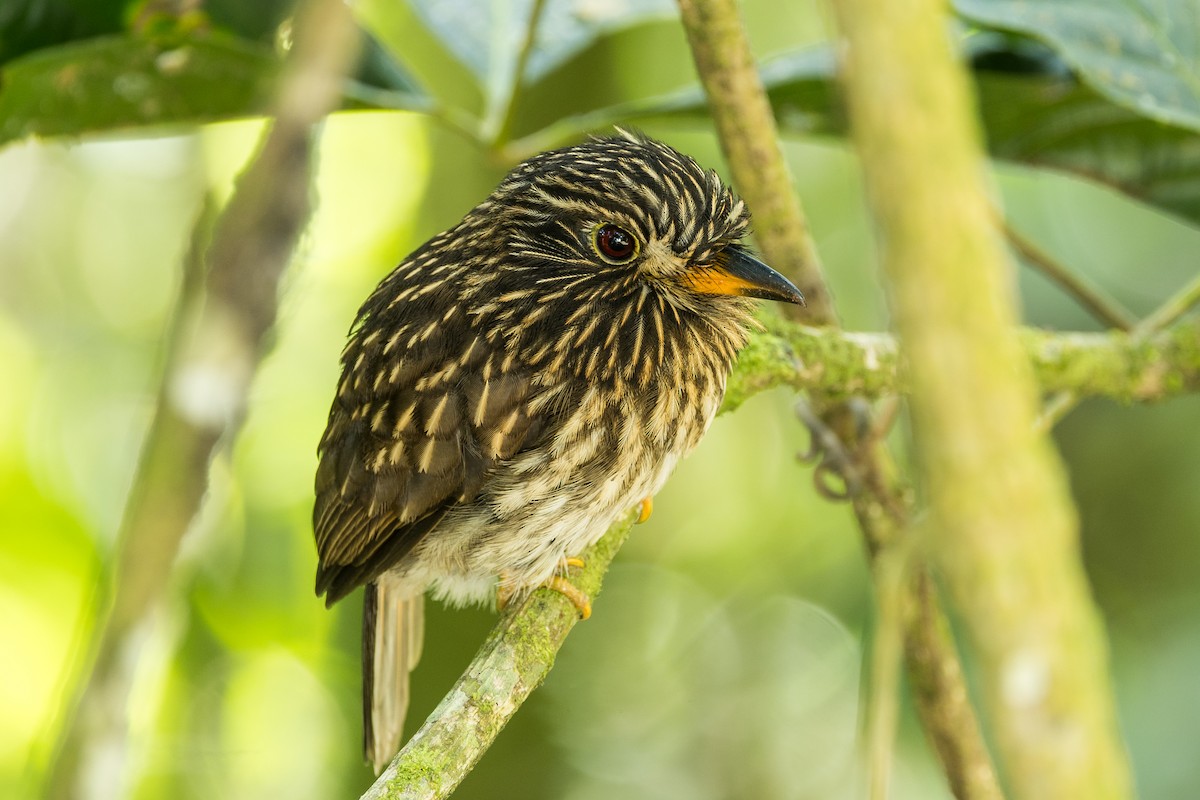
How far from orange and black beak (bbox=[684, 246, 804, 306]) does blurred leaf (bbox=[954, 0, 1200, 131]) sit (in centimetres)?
68

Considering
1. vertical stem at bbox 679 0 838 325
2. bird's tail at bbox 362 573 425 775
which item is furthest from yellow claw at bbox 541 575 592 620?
vertical stem at bbox 679 0 838 325

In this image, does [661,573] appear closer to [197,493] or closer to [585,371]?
[585,371]

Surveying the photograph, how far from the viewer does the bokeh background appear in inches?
174

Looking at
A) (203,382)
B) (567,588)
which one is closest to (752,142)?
(567,588)

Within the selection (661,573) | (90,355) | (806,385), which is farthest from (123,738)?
(90,355)

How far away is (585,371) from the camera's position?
7.76 ft

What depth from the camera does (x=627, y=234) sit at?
2.40m

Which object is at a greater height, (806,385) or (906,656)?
(806,385)

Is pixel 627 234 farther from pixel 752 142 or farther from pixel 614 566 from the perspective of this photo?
pixel 614 566

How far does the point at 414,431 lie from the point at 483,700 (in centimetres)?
73

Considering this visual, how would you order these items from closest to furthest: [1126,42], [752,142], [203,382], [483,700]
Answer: [203,382]
[483,700]
[752,142]
[1126,42]

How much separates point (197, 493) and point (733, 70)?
5.52ft

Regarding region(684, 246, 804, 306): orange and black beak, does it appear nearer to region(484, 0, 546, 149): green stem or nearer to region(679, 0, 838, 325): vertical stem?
region(679, 0, 838, 325): vertical stem

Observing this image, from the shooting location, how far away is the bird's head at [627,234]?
2354mm
